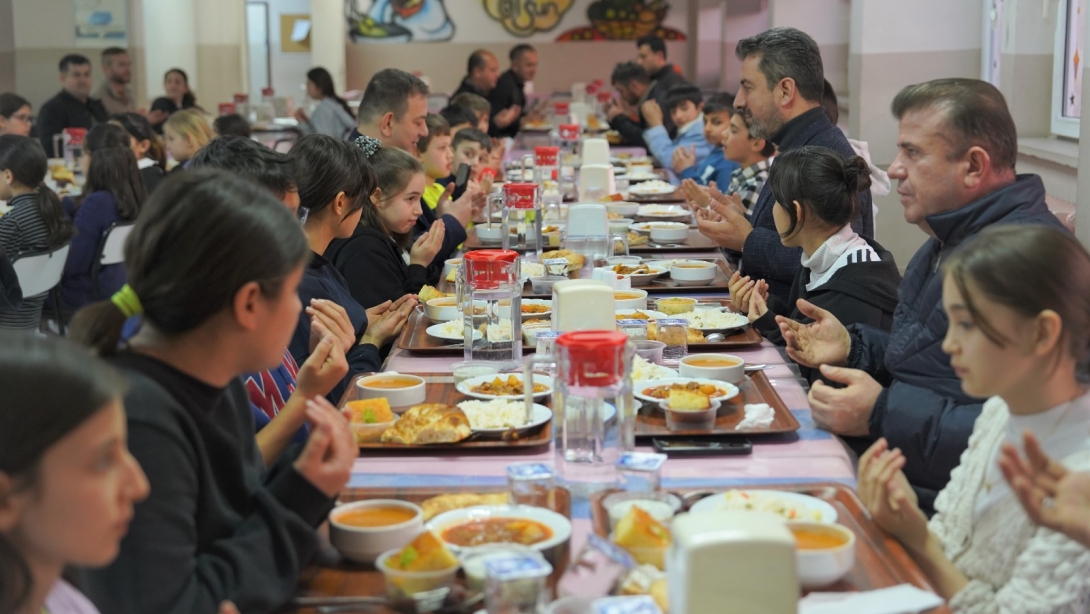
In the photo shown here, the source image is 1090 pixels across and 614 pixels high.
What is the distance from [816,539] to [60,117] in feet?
28.6

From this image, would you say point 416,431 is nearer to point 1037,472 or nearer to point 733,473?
point 733,473

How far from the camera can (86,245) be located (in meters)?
5.21

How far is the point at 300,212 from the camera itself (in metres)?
2.97

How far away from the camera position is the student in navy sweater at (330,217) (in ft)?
9.51

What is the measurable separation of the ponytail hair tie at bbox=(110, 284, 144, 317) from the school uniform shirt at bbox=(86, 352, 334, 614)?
6cm

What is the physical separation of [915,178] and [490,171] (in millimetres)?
3310

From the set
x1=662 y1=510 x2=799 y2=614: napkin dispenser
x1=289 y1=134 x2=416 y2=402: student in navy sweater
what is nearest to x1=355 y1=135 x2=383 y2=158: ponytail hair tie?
x1=289 y1=134 x2=416 y2=402: student in navy sweater

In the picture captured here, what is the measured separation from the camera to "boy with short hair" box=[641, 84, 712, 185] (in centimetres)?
748

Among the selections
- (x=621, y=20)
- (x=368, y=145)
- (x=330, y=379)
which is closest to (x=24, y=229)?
(x=368, y=145)

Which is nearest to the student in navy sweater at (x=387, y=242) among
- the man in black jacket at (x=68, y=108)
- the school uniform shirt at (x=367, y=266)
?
the school uniform shirt at (x=367, y=266)

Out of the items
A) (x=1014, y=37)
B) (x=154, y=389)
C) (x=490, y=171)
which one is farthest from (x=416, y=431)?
(x=1014, y=37)

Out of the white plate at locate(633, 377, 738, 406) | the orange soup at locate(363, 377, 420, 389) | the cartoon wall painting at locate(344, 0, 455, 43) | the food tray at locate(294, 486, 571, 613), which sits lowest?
the food tray at locate(294, 486, 571, 613)

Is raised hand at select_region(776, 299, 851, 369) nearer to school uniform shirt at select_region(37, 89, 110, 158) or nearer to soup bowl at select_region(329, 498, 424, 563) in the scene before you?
soup bowl at select_region(329, 498, 424, 563)

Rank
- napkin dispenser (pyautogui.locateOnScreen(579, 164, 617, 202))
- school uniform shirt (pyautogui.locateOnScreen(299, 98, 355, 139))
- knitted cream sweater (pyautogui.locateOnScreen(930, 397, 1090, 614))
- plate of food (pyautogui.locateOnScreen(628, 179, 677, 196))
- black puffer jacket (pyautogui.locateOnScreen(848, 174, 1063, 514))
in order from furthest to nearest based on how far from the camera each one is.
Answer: school uniform shirt (pyautogui.locateOnScreen(299, 98, 355, 139)) < plate of food (pyautogui.locateOnScreen(628, 179, 677, 196)) < napkin dispenser (pyautogui.locateOnScreen(579, 164, 617, 202)) < black puffer jacket (pyautogui.locateOnScreen(848, 174, 1063, 514)) < knitted cream sweater (pyautogui.locateOnScreen(930, 397, 1090, 614))
